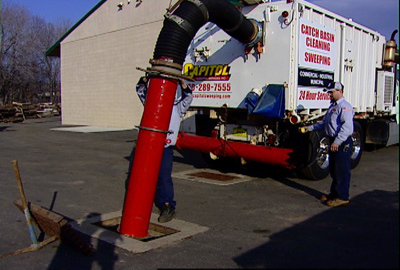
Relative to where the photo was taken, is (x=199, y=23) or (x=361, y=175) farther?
(x=361, y=175)

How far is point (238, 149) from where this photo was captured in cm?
853

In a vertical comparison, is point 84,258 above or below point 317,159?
below

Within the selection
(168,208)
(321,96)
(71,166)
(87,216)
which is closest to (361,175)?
(321,96)

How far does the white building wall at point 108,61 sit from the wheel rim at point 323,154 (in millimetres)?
14018

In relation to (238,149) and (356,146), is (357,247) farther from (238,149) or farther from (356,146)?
(356,146)

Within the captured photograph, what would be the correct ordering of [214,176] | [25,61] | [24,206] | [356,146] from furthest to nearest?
[25,61], [356,146], [214,176], [24,206]

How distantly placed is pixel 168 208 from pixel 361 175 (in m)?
5.26

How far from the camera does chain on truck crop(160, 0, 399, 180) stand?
7957 mm

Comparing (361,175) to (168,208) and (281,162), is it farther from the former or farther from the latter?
(168,208)

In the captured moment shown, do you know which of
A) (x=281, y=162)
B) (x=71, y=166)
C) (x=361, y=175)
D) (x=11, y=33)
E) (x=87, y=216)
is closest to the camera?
(x=87, y=216)

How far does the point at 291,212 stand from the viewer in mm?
6438

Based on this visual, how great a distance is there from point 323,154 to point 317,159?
31 cm

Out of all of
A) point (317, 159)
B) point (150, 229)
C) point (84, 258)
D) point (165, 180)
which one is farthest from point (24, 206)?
point (317, 159)

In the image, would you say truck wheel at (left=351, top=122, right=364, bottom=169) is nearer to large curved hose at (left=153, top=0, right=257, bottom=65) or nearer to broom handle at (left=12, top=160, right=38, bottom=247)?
large curved hose at (left=153, top=0, right=257, bottom=65)
